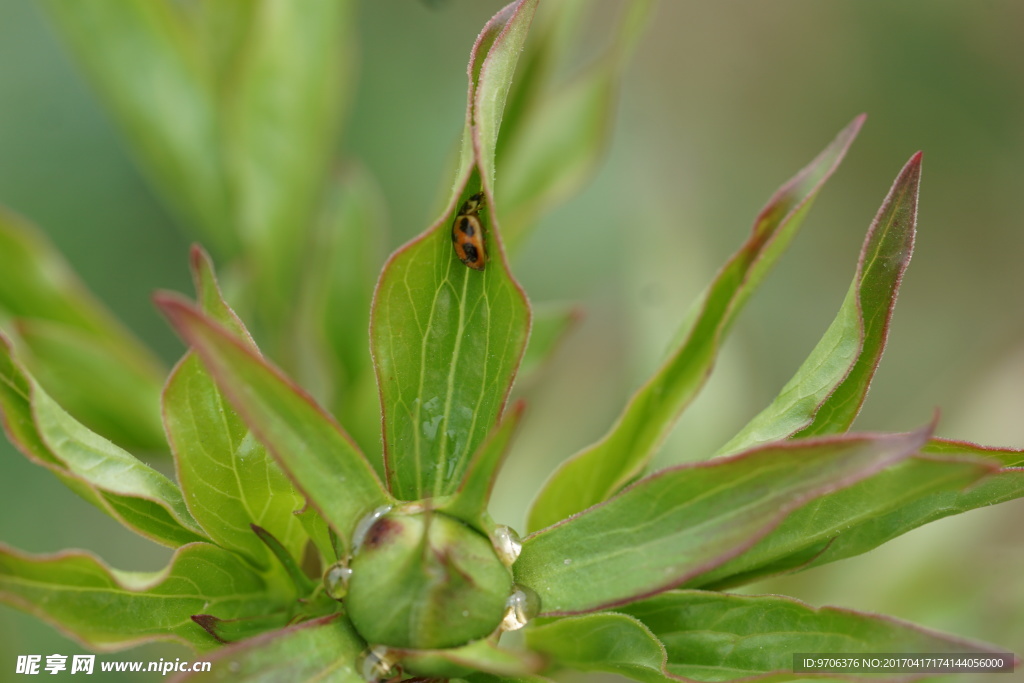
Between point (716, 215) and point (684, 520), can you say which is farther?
point (716, 215)

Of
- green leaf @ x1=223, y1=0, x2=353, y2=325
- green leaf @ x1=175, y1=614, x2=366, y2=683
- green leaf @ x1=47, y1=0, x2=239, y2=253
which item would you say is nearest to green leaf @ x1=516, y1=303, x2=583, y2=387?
green leaf @ x1=223, y1=0, x2=353, y2=325

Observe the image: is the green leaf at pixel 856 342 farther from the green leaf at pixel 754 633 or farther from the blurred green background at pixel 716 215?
the blurred green background at pixel 716 215

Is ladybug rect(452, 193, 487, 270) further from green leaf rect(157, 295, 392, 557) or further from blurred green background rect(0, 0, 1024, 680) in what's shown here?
blurred green background rect(0, 0, 1024, 680)

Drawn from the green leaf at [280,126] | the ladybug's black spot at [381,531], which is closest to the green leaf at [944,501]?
the ladybug's black spot at [381,531]

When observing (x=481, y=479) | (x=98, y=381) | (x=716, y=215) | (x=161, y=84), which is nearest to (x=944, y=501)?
(x=481, y=479)

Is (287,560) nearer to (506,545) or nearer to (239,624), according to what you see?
(239,624)
